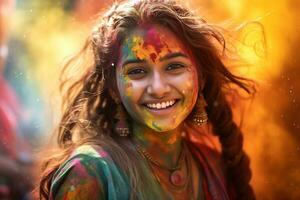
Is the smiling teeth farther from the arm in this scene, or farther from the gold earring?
the arm

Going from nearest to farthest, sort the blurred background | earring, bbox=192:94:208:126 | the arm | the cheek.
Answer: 1. the arm
2. the cheek
3. earring, bbox=192:94:208:126
4. the blurred background

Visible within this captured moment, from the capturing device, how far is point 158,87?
4.87 ft

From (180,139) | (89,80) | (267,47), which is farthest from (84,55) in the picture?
(267,47)

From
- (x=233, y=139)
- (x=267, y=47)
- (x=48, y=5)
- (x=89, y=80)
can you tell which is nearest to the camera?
(x=89, y=80)

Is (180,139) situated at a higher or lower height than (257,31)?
lower

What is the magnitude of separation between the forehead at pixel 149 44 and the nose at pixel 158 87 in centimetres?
5

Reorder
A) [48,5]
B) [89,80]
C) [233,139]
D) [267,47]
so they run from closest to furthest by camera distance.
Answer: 1. [89,80]
2. [233,139]
3. [267,47]
4. [48,5]

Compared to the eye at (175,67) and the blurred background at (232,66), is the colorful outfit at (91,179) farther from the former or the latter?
the blurred background at (232,66)

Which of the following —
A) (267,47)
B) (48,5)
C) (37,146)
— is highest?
(48,5)

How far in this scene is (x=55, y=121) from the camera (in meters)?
2.09

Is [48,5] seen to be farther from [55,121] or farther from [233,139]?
[233,139]

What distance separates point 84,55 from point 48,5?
20.5 inches

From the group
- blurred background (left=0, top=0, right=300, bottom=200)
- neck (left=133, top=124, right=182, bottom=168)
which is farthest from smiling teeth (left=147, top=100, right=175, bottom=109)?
blurred background (left=0, top=0, right=300, bottom=200)

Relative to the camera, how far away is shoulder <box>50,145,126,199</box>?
142 cm
